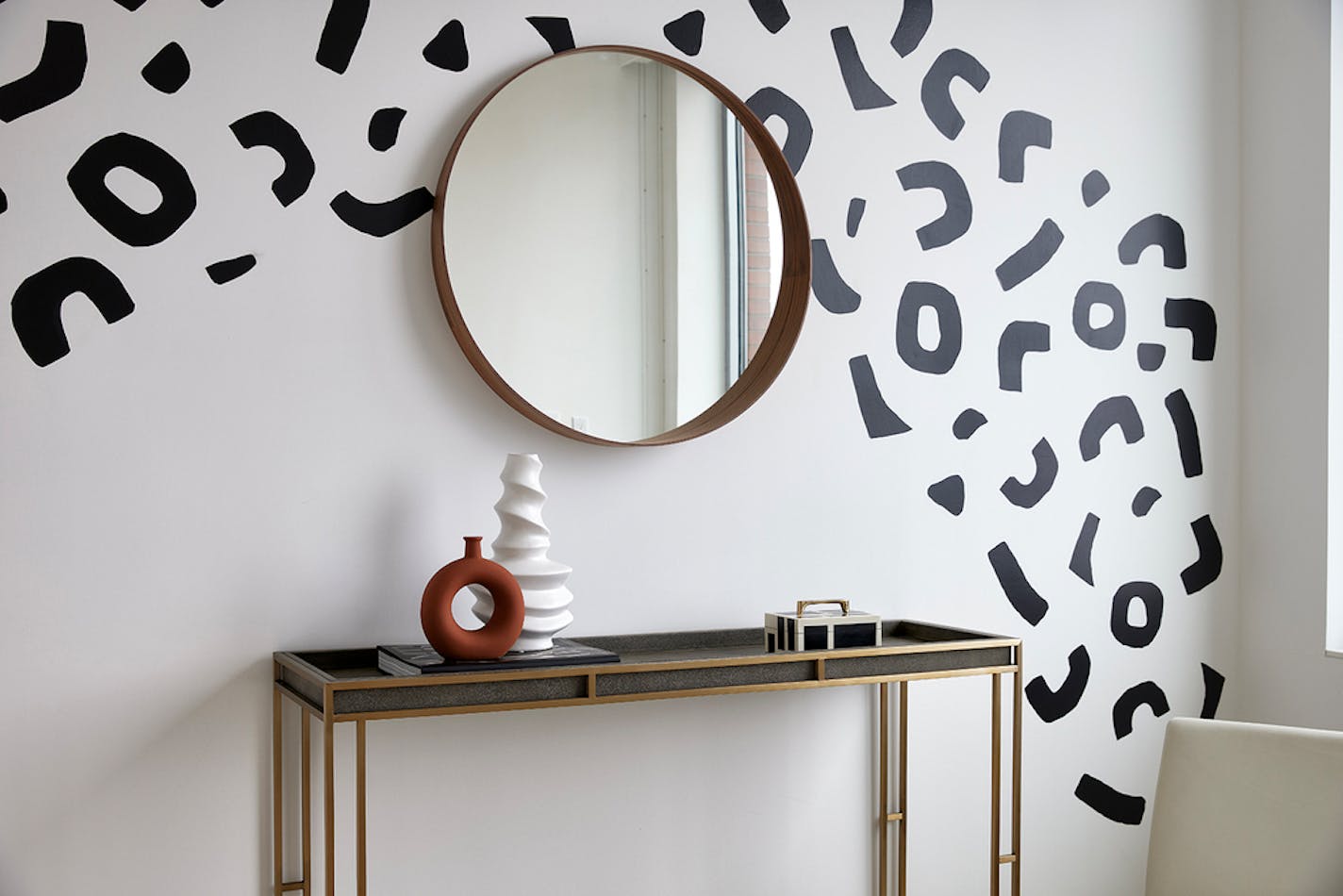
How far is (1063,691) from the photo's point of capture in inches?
110

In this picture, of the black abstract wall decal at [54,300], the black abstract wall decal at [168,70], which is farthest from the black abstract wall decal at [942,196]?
the black abstract wall decal at [54,300]

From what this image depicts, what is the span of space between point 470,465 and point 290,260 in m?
0.47

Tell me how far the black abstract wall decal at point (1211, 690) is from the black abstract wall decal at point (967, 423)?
33.3 inches

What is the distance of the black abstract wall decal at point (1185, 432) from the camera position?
2.91 metres

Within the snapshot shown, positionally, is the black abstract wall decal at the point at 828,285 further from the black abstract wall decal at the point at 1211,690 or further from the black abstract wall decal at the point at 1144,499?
the black abstract wall decal at the point at 1211,690

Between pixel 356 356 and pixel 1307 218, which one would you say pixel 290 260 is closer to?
pixel 356 356

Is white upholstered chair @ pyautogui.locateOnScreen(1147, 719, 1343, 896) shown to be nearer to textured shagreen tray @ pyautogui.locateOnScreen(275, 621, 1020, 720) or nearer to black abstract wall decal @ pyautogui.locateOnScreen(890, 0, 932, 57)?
textured shagreen tray @ pyautogui.locateOnScreen(275, 621, 1020, 720)

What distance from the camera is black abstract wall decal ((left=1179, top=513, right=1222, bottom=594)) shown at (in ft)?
9.63

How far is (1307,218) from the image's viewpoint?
2.84 meters

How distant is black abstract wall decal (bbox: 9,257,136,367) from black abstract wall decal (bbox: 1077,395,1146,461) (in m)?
1.99

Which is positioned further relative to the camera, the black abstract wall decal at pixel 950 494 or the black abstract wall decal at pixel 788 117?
the black abstract wall decal at pixel 950 494

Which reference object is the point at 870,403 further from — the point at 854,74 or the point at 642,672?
the point at 642,672

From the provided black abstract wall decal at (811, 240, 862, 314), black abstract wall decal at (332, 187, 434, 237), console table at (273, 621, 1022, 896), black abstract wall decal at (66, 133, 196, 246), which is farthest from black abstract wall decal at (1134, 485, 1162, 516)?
black abstract wall decal at (66, 133, 196, 246)

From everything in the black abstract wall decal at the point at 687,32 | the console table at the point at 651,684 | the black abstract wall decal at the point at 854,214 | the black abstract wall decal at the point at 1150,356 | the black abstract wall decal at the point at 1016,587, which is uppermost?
the black abstract wall decal at the point at 687,32
